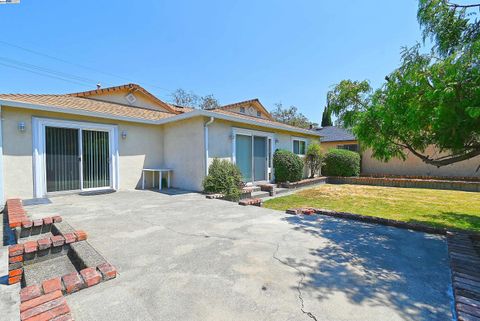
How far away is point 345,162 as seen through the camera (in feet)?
45.4

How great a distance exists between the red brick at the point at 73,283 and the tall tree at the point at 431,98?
160 inches

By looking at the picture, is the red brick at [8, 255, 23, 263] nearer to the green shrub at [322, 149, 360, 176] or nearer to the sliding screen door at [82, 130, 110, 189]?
the sliding screen door at [82, 130, 110, 189]

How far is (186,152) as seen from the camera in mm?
8883

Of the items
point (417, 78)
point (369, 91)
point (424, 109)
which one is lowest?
point (424, 109)

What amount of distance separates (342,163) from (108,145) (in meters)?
12.6

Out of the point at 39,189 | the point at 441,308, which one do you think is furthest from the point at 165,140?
the point at 441,308

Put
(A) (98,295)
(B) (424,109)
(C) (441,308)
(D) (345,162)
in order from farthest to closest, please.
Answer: (D) (345,162), (B) (424,109), (A) (98,295), (C) (441,308)

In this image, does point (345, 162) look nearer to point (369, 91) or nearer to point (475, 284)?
point (369, 91)

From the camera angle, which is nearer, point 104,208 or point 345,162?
point 104,208

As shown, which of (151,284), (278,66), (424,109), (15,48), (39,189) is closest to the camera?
(151,284)

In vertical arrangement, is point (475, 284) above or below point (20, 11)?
below

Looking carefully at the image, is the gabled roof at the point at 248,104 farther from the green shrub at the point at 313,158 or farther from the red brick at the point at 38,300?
the red brick at the point at 38,300

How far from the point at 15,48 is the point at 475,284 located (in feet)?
83.9

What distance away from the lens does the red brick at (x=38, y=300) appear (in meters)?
1.68
